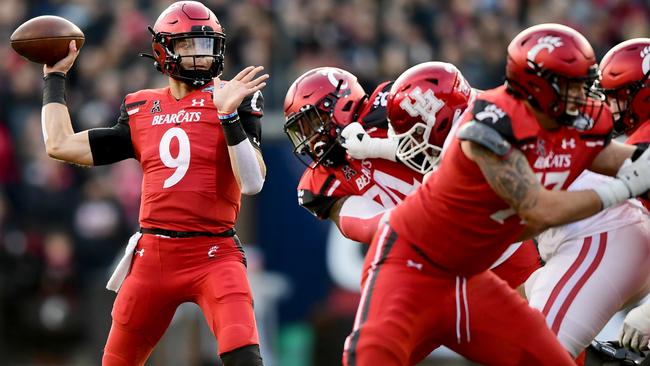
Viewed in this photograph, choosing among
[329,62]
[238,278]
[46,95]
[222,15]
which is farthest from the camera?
[222,15]

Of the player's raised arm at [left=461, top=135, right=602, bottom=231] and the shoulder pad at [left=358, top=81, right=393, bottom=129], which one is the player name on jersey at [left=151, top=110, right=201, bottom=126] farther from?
the player's raised arm at [left=461, top=135, right=602, bottom=231]

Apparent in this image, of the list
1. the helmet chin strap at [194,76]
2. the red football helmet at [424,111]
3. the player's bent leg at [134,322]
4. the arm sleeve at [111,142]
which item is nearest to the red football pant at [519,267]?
the red football helmet at [424,111]

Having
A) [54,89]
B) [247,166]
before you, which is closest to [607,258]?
[247,166]

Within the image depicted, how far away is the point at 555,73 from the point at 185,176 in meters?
2.06

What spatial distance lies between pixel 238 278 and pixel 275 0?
6461mm

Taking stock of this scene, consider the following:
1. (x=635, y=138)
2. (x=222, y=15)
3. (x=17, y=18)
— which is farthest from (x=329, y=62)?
(x=635, y=138)

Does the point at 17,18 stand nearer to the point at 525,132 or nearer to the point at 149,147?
the point at 149,147

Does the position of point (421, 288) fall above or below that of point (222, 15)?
above

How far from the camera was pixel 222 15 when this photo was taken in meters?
11.9

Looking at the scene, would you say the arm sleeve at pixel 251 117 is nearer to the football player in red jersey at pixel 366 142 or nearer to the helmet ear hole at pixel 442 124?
the football player in red jersey at pixel 366 142

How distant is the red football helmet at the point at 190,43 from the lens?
6.03 metres

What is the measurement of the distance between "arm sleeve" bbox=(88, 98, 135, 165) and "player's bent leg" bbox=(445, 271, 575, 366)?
6.95 feet

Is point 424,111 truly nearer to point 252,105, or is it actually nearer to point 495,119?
point 495,119

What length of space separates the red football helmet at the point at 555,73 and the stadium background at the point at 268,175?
562 cm
